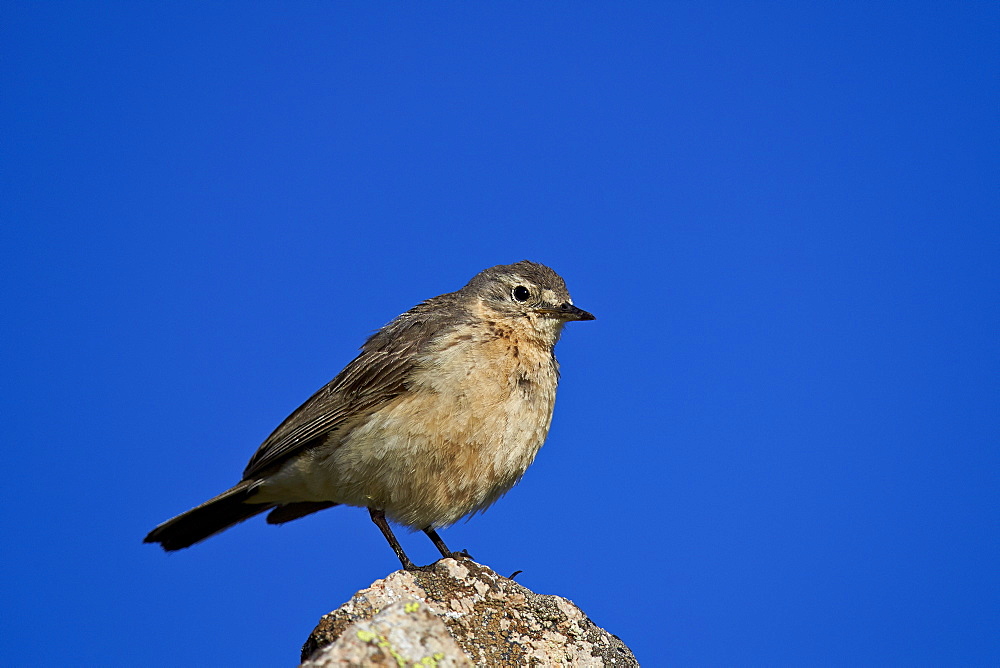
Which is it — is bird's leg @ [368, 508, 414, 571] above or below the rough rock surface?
above

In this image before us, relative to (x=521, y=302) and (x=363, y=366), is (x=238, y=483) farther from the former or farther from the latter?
(x=521, y=302)

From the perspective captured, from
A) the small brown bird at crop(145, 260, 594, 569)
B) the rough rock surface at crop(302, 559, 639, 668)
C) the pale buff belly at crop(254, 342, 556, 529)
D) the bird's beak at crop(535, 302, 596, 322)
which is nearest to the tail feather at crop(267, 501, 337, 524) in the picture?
the small brown bird at crop(145, 260, 594, 569)

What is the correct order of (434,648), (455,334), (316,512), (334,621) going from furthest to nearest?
(316,512) → (455,334) → (334,621) → (434,648)

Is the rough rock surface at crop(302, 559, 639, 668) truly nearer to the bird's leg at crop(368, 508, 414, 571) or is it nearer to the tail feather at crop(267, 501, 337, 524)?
the bird's leg at crop(368, 508, 414, 571)

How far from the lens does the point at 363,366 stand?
8.17 metres

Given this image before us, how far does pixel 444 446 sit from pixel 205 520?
2431 mm

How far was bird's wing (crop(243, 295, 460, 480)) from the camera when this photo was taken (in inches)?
307

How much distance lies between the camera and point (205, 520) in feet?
27.1

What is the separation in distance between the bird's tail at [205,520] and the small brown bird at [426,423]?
1cm

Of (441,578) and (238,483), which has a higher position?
(238,483)

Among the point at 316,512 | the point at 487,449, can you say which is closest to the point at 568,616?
the point at 487,449

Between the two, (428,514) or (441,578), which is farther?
(428,514)

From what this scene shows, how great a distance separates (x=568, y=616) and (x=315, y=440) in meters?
3.08

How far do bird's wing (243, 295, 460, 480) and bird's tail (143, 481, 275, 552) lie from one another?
0.21 meters
